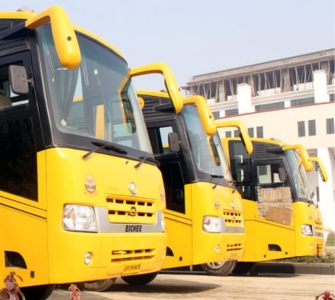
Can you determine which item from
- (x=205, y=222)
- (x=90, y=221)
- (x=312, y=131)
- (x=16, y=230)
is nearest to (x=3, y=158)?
(x=16, y=230)

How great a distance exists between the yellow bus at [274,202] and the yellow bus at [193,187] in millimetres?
3119

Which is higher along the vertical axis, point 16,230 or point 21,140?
point 21,140

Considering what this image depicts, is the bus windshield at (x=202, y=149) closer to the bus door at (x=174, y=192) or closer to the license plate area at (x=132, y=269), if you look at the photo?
the bus door at (x=174, y=192)

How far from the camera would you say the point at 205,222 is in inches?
355

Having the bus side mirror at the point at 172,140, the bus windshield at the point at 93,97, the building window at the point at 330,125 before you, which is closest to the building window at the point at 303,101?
the building window at the point at 330,125

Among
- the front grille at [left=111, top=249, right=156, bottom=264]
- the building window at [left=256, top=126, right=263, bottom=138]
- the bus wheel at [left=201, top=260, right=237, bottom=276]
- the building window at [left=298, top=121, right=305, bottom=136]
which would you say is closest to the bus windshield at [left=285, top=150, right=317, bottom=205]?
the bus wheel at [left=201, top=260, right=237, bottom=276]

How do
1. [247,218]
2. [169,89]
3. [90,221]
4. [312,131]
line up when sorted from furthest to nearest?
[312,131]
[247,218]
[169,89]
[90,221]

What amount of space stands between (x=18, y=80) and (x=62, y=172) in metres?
1.04

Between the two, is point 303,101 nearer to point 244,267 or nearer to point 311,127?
point 311,127

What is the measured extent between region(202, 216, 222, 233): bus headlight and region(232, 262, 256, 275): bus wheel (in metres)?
4.71

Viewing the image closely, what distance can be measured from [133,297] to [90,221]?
2.85 m

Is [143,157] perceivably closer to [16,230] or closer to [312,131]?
[16,230]

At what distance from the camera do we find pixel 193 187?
9.23 m

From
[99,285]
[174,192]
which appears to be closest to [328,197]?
[174,192]
